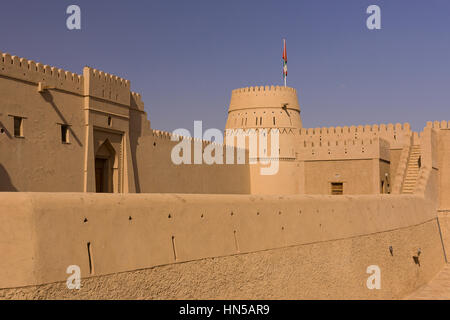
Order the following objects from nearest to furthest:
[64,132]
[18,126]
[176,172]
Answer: [18,126]
[64,132]
[176,172]

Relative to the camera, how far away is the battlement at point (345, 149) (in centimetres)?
2395

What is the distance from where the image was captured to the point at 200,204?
985 cm

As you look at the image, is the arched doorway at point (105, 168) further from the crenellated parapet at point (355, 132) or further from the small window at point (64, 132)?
the crenellated parapet at point (355, 132)

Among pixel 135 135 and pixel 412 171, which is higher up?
pixel 135 135

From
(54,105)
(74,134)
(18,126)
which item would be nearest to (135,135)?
(74,134)

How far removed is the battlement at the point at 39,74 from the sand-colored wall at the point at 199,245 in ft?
25.8

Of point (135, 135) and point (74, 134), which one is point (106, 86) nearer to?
point (74, 134)

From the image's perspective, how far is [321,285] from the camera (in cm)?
1298

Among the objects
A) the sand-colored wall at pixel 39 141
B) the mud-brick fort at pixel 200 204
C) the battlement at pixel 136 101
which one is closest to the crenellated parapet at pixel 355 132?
the mud-brick fort at pixel 200 204

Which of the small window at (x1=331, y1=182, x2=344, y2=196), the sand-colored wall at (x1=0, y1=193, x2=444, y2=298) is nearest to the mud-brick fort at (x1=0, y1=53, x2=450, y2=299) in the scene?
the sand-colored wall at (x1=0, y1=193, x2=444, y2=298)

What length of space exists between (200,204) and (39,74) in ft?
27.7

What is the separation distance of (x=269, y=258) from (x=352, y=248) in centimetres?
412
